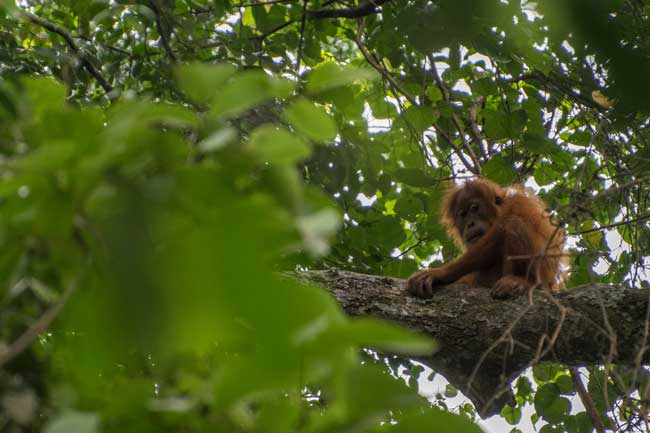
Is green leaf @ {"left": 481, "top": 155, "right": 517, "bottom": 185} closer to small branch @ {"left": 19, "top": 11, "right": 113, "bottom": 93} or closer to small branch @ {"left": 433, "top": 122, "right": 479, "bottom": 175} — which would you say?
small branch @ {"left": 433, "top": 122, "right": 479, "bottom": 175}

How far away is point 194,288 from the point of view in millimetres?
543

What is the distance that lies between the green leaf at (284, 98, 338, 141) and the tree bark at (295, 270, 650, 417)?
2468 mm

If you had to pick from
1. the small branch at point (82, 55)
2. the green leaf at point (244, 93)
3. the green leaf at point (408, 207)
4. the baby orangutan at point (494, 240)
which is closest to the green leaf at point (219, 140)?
the green leaf at point (244, 93)

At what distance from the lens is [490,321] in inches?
135

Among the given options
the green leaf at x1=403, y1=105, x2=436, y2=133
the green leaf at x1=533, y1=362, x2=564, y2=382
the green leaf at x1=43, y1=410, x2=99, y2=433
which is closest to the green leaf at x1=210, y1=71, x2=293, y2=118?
the green leaf at x1=43, y1=410, x2=99, y2=433

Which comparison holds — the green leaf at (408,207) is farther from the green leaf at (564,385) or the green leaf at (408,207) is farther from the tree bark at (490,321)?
the green leaf at (564,385)

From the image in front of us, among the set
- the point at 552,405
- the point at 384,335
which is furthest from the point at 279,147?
the point at 552,405

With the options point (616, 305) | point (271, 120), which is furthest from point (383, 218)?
point (616, 305)

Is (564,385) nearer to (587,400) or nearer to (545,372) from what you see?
(587,400)

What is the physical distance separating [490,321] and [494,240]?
4.35 ft

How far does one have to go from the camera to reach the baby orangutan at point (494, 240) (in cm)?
391

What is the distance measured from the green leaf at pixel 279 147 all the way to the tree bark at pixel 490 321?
256 cm

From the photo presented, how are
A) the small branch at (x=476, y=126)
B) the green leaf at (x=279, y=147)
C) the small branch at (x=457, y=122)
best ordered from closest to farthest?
the green leaf at (x=279, y=147) < the small branch at (x=457, y=122) < the small branch at (x=476, y=126)

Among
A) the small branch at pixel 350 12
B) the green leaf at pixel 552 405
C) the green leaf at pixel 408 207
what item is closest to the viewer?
the green leaf at pixel 552 405
